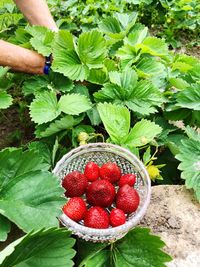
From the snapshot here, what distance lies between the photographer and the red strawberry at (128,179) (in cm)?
149

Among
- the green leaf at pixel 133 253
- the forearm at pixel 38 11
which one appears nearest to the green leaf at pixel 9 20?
the forearm at pixel 38 11

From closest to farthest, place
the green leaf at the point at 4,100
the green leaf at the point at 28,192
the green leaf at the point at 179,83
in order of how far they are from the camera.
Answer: the green leaf at the point at 28,192 < the green leaf at the point at 4,100 < the green leaf at the point at 179,83

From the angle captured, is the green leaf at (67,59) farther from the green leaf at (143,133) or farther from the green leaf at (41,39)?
the green leaf at (143,133)

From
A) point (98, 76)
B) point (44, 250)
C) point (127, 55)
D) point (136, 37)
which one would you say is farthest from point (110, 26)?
point (44, 250)

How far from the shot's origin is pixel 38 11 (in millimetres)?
2068

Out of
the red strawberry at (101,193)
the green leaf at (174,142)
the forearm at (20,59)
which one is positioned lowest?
the green leaf at (174,142)

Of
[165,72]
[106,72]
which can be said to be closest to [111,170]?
[106,72]

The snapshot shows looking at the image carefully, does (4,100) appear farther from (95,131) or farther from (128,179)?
(128,179)

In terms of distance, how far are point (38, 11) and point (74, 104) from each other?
2.09 ft

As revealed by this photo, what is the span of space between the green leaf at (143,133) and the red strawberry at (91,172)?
0.61 feet

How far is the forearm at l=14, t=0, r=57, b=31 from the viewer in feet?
6.72

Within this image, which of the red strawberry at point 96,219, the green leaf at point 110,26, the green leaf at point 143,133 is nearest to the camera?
the red strawberry at point 96,219

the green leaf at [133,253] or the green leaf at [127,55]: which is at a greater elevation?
→ the green leaf at [127,55]

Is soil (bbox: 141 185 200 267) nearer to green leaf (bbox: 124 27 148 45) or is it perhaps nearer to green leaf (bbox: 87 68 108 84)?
green leaf (bbox: 87 68 108 84)
